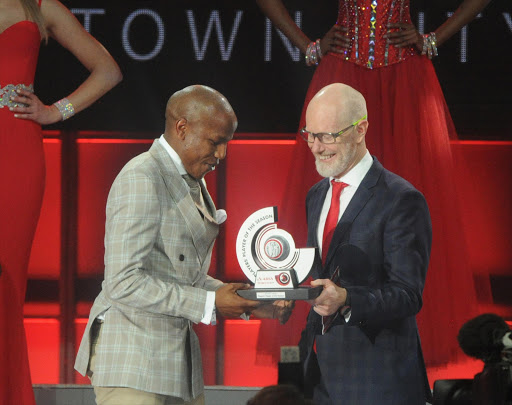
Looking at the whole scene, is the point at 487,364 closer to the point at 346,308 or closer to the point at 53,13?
the point at 346,308

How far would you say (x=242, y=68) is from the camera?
4.41 m

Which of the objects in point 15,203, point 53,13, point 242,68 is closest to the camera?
point 15,203

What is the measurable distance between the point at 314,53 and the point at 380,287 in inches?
66.9

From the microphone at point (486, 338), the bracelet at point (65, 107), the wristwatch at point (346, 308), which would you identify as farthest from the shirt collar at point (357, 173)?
the bracelet at point (65, 107)

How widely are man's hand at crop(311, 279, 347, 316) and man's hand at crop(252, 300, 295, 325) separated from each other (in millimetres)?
187

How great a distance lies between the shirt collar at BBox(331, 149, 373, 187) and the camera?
94.2 inches

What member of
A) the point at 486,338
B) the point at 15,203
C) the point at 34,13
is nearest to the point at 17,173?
the point at 15,203

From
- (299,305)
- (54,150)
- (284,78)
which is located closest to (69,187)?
(54,150)

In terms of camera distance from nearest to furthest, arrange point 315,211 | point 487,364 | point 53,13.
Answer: point 487,364 < point 315,211 < point 53,13

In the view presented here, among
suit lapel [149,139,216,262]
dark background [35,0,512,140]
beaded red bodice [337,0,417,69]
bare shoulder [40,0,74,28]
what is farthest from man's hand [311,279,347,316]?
dark background [35,0,512,140]

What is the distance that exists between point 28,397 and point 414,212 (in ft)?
6.09

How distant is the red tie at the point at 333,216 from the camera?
238 centimetres

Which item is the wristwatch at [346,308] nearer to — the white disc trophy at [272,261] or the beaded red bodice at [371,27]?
the white disc trophy at [272,261]

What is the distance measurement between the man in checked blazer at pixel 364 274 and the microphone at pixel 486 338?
0.31 metres
